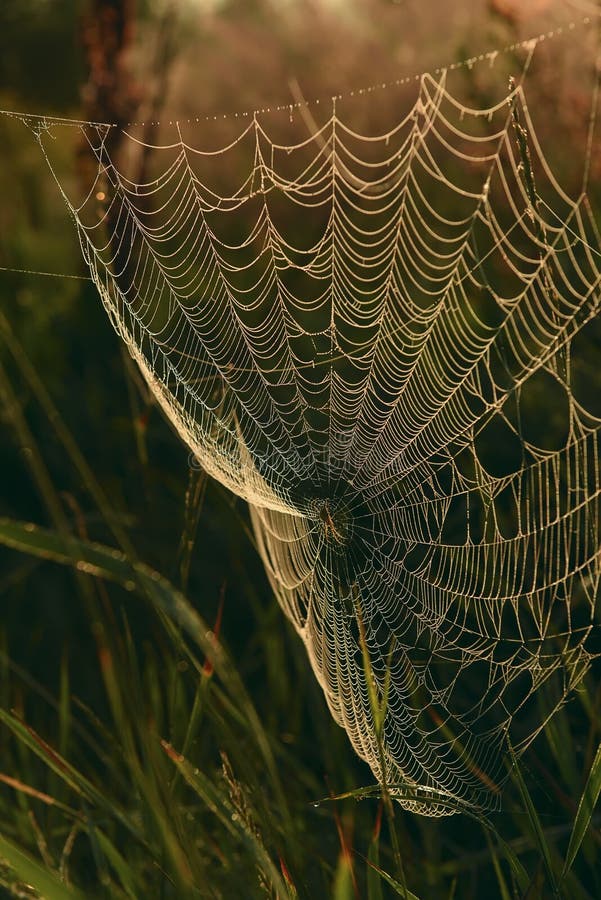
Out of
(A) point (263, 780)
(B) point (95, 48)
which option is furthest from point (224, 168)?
(A) point (263, 780)

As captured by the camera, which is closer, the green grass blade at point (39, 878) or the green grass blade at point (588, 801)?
the green grass blade at point (39, 878)

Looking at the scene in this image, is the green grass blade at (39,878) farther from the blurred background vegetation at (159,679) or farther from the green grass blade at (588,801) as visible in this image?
the green grass blade at (588,801)

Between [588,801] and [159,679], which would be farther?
[159,679]

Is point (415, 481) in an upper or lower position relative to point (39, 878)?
upper

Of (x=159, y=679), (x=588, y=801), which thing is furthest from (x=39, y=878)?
(x=159, y=679)

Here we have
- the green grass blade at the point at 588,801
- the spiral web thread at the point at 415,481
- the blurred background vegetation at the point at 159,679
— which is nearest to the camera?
the green grass blade at the point at 588,801

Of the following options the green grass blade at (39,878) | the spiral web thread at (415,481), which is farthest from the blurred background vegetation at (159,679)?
the spiral web thread at (415,481)

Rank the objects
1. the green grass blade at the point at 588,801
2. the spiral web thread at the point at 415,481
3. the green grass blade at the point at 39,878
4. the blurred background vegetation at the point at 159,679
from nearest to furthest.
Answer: the green grass blade at the point at 39,878, the green grass blade at the point at 588,801, the blurred background vegetation at the point at 159,679, the spiral web thread at the point at 415,481

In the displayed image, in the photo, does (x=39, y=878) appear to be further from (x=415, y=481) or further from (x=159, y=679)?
(x=159, y=679)
